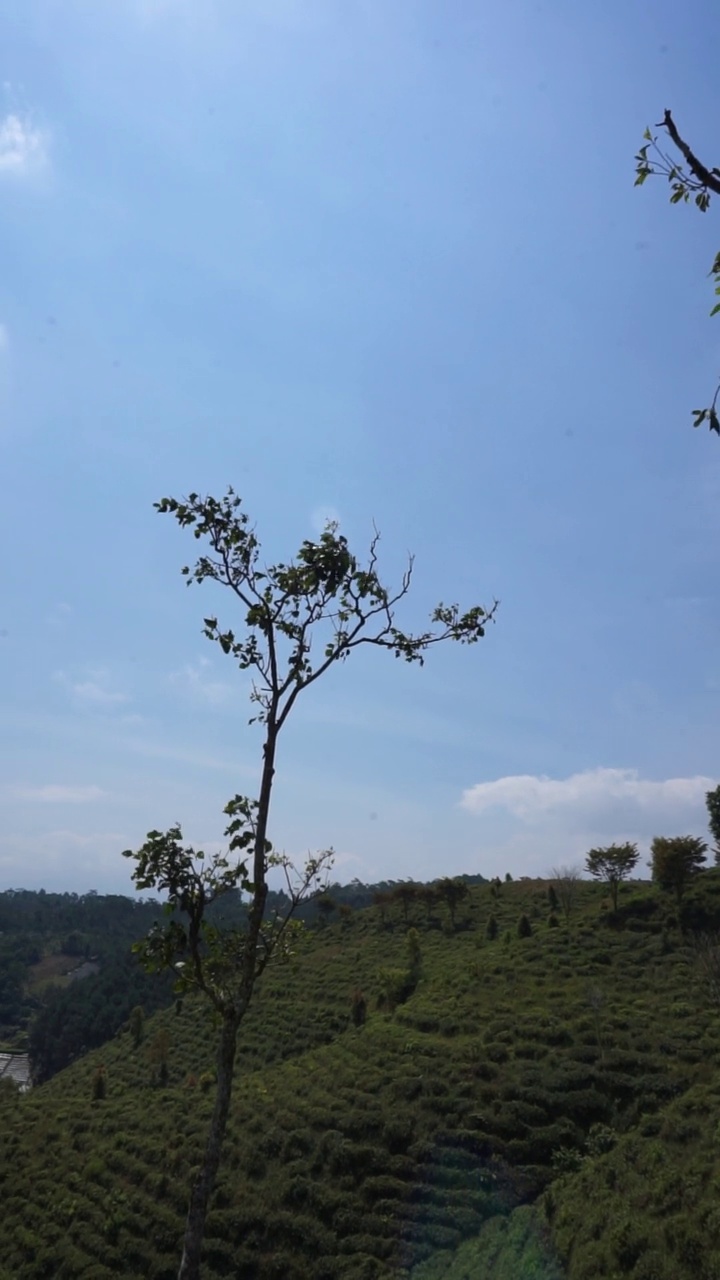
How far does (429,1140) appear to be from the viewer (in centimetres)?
1800

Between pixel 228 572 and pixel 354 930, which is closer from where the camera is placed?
pixel 228 572

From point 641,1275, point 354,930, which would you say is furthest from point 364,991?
point 641,1275

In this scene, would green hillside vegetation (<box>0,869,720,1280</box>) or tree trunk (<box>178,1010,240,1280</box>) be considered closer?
tree trunk (<box>178,1010,240,1280</box>)

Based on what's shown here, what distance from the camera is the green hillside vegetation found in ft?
45.6

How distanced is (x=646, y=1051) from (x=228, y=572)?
19634 mm

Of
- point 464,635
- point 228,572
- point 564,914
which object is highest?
point 228,572

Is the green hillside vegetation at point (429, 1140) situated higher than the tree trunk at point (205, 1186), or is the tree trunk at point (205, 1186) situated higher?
the tree trunk at point (205, 1186)

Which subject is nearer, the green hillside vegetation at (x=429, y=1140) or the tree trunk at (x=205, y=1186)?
the tree trunk at (x=205, y=1186)

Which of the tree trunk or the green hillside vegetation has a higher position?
the tree trunk

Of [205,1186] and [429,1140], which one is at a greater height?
[205,1186]

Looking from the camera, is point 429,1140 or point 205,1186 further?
point 429,1140

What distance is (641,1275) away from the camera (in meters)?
11.2

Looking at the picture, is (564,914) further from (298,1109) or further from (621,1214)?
(621,1214)

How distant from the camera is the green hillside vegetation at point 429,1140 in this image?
1389 cm
